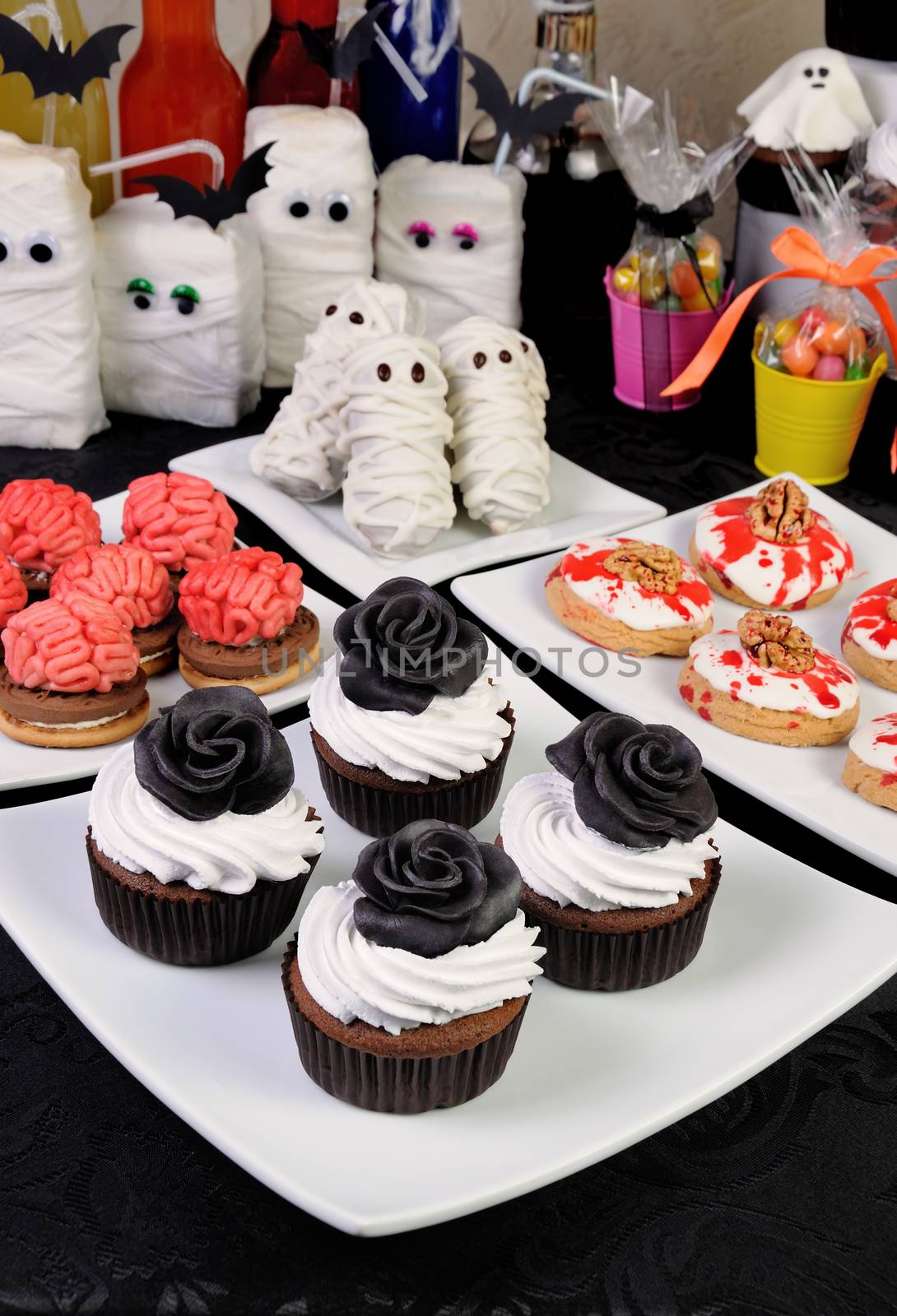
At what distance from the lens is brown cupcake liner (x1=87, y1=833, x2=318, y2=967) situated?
1456mm

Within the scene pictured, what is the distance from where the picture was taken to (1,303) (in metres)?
2.50

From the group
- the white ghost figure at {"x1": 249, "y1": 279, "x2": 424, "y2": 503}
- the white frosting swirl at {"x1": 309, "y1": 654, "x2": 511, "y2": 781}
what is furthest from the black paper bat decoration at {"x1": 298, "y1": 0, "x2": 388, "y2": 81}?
the white frosting swirl at {"x1": 309, "y1": 654, "x2": 511, "y2": 781}

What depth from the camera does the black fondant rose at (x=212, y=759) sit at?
1429mm

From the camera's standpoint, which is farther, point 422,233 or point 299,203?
point 422,233

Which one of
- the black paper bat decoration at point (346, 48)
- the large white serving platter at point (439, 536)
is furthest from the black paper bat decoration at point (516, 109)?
the large white serving platter at point (439, 536)

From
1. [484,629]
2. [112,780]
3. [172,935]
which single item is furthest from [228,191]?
[172,935]

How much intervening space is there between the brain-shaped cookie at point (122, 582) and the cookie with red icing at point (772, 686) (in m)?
0.79

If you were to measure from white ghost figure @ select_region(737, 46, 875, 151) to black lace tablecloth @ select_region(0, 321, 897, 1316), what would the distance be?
190 cm

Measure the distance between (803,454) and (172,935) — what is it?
1.73 meters

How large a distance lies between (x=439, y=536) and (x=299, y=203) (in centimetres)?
79

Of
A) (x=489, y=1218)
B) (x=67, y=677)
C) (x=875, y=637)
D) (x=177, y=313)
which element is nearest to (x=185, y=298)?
(x=177, y=313)

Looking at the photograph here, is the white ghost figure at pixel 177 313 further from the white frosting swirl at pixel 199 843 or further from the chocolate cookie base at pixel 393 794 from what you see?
the white frosting swirl at pixel 199 843

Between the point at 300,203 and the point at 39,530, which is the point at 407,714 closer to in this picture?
the point at 39,530

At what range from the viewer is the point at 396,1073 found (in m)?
1.31
